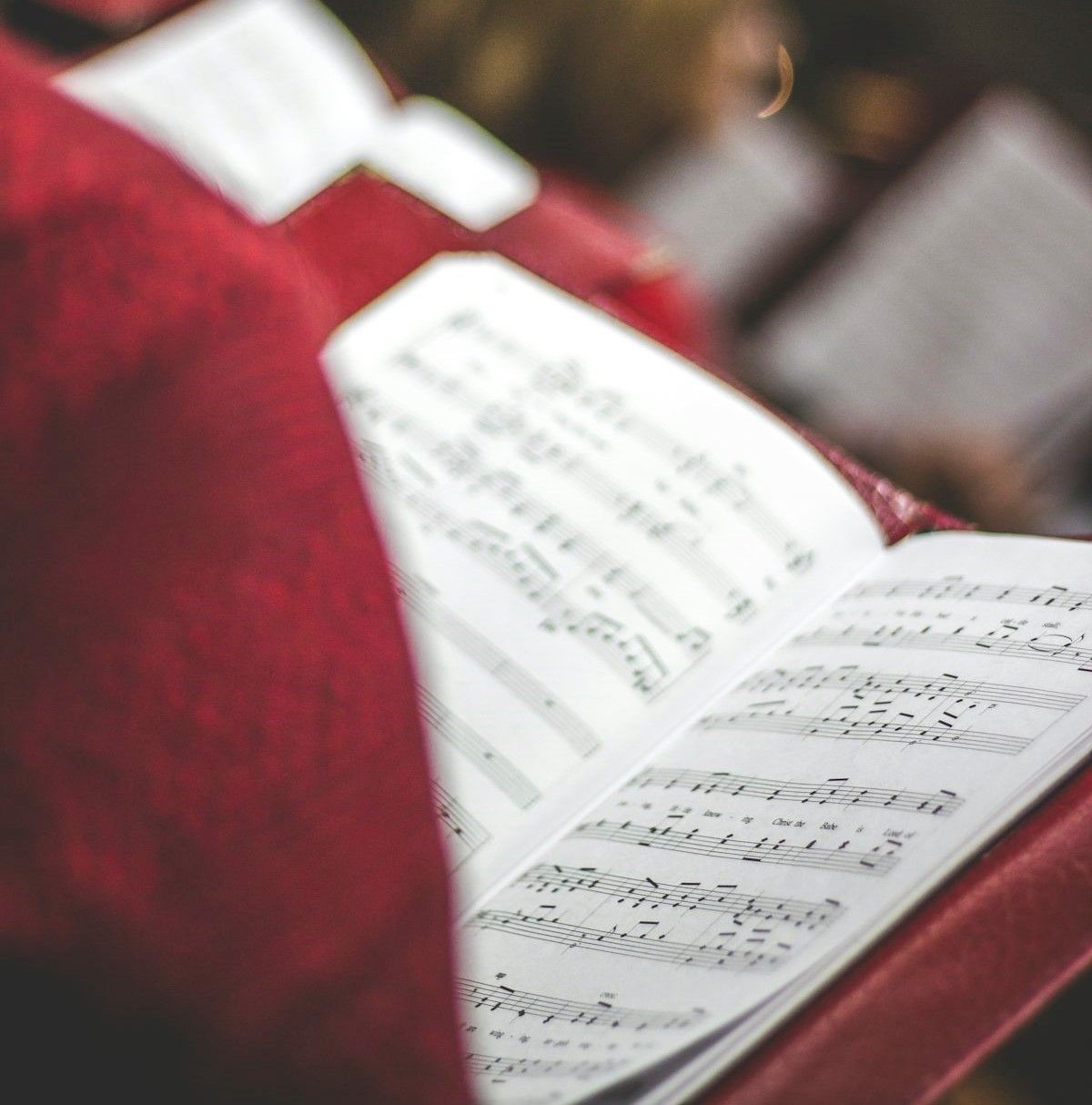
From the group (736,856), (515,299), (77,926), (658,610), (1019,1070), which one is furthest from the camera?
(1019,1070)

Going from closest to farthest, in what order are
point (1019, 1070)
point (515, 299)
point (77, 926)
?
1. point (77, 926)
2. point (515, 299)
3. point (1019, 1070)

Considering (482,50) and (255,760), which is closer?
(255,760)

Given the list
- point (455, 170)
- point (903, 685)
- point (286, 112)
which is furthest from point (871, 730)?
point (286, 112)

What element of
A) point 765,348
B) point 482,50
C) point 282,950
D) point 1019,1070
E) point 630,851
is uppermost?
point 482,50

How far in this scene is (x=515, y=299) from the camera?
73cm

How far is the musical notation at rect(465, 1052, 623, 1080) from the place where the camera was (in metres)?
0.44

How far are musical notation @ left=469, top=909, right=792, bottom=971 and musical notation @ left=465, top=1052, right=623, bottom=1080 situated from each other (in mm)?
53

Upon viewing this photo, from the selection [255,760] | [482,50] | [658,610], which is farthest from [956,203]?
[255,760]

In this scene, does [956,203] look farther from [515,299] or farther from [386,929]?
[386,929]

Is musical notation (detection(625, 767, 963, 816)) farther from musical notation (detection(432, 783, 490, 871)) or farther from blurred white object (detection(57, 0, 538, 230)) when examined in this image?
blurred white object (detection(57, 0, 538, 230))

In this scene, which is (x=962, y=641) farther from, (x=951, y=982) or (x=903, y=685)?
(x=951, y=982)

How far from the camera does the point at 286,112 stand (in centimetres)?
103

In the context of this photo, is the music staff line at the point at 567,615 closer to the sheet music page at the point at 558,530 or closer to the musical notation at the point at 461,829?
the sheet music page at the point at 558,530

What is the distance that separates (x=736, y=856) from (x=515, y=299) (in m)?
0.43
